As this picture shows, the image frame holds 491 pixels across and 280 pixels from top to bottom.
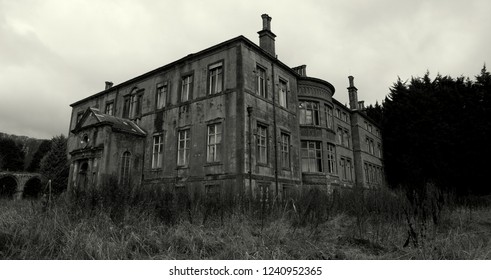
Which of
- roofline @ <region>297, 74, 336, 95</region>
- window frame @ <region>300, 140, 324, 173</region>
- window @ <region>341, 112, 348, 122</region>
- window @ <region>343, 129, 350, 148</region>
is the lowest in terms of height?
window frame @ <region>300, 140, 324, 173</region>

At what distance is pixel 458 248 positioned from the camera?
5.31 m

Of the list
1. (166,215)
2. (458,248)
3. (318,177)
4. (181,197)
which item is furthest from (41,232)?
(318,177)

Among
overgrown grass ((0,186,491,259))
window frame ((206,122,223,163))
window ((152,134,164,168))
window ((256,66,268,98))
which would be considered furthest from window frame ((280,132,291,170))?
overgrown grass ((0,186,491,259))

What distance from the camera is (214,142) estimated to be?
1675 cm

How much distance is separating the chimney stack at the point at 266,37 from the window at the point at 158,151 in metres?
8.62

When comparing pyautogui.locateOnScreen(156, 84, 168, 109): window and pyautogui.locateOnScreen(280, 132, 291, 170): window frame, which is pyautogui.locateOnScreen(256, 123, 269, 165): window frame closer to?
pyautogui.locateOnScreen(280, 132, 291, 170): window frame

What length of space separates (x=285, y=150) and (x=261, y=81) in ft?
14.4

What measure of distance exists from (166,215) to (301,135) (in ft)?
49.7

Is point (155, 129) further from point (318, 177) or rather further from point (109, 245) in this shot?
point (109, 245)

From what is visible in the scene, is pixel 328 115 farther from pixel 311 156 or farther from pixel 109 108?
pixel 109 108

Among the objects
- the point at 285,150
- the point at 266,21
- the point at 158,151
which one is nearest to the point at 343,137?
the point at 285,150

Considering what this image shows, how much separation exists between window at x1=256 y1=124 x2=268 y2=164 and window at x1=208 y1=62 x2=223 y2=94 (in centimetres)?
323

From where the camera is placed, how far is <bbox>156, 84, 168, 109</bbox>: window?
66.1 ft

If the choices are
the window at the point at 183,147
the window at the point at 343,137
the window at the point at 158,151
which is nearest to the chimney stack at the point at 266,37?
the window at the point at 183,147
